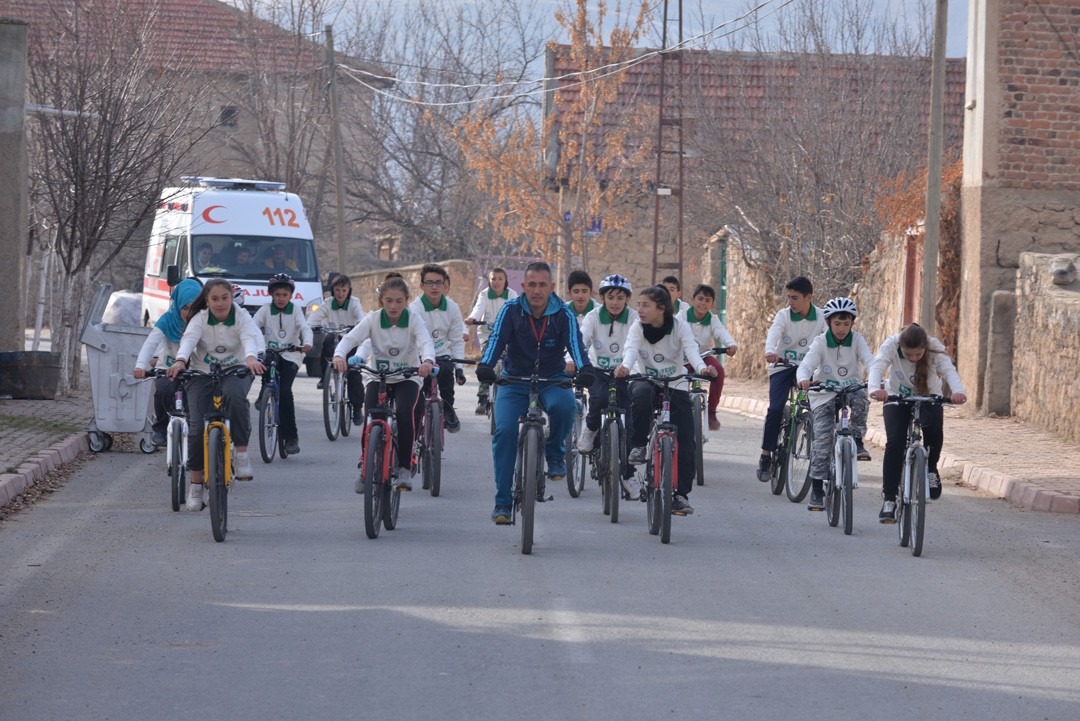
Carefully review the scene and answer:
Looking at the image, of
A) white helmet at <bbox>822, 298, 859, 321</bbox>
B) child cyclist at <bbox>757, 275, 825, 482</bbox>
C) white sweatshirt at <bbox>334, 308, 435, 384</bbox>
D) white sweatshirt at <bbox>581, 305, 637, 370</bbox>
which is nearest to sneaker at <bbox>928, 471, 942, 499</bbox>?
white helmet at <bbox>822, 298, 859, 321</bbox>

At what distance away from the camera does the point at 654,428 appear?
1064 cm

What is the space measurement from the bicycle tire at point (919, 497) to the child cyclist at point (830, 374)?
1.76 m

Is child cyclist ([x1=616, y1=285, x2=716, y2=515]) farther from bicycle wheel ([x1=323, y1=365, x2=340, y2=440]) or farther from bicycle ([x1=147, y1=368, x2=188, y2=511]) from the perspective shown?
bicycle wheel ([x1=323, y1=365, x2=340, y2=440])

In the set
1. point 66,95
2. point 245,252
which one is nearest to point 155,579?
point 66,95

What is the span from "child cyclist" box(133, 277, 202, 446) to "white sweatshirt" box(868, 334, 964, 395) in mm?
4979

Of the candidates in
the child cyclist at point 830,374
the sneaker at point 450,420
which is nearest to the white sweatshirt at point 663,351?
the child cyclist at point 830,374

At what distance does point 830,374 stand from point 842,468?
1.13 metres

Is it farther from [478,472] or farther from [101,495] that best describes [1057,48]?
[101,495]

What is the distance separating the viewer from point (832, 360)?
1178 centimetres

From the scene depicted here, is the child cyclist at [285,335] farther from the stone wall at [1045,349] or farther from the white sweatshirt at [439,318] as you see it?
the stone wall at [1045,349]

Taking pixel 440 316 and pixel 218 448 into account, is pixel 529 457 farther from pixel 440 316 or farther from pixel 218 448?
pixel 440 316

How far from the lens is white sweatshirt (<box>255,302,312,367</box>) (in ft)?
49.4

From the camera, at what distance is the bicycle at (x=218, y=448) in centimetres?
980

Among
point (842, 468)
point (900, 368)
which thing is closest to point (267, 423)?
point (842, 468)
